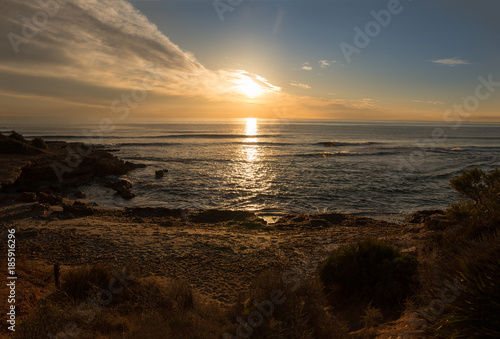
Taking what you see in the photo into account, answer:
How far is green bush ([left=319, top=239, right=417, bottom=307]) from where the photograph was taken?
5.72 metres

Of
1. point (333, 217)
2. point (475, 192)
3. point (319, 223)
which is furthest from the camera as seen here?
point (333, 217)

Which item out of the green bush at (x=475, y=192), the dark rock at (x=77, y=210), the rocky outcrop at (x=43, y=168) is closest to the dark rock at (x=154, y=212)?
the dark rock at (x=77, y=210)

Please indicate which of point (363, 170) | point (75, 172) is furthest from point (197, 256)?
point (363, 170)

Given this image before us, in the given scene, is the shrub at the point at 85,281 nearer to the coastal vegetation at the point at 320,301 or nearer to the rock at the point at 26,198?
the coastal vegetation at the point at 320,301

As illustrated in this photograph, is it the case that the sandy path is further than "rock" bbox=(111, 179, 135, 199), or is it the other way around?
"rock" bbox=(111, 179, 135, 199)

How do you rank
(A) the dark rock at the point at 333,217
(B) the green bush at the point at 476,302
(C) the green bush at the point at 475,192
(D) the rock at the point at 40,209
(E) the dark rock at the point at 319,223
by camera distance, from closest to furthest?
(B) the green bush at the point at 476,302 < (C) the green bush at the point at 475,192 < (D) the rock at the point at 40,209 < (E) the dark rock at the point at 319,223 < (A) the dark rock at the point at 333,217

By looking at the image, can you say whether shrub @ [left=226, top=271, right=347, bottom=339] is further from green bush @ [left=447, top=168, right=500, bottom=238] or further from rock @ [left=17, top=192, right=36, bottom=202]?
rock @ [left=17, top=192, right=36, bottom=202]

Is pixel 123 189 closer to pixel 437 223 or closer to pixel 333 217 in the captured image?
pixel 333 217

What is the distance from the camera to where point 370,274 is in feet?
20.6

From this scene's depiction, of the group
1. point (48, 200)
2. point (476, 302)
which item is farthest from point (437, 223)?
point (48, 200)

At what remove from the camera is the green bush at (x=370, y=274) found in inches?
225

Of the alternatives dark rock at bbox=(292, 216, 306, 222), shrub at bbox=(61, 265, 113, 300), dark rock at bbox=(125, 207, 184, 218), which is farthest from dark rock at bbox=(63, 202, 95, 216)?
dark rock at bbox=(292, 216, 306, 222)

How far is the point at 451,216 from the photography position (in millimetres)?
10492

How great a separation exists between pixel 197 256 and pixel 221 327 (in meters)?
4.77
